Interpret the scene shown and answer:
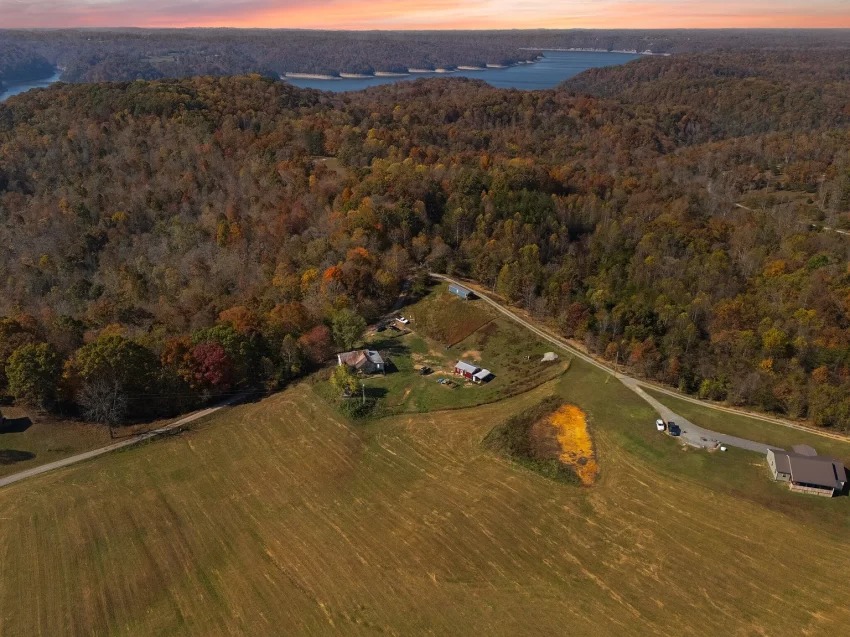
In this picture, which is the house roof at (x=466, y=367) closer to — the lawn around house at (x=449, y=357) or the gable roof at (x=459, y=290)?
the lawn around house at (x=449, y=357)

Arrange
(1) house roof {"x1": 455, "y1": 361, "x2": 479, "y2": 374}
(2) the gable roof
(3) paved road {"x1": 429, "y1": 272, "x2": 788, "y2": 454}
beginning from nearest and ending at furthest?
(3) paved road {"x1": 429, "y1": 272, "x2": 788, "y2": 454}, (1) house roof {"x1": 455, "y1": 361, "x2": 479, "y2": 374}, (2) the gable roof

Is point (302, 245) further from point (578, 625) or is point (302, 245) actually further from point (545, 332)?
point (578, 625)

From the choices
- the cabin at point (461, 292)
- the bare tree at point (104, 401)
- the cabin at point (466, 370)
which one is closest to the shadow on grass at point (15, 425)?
the bare tree at point (104, 401)

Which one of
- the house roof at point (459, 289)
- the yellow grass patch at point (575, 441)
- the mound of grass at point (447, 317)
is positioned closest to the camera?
the yellow grass patch at point (575, 441)

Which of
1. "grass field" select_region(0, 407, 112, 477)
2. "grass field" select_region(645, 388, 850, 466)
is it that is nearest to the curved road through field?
"grass field" select_region(645, 388, 850, 466)

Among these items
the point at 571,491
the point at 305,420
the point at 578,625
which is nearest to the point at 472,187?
the point at 305,420

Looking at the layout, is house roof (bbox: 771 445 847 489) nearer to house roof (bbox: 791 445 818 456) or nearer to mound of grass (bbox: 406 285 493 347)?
house roof (bbox: 791 445 818 456)

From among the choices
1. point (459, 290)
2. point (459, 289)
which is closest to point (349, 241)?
point (459, 289)
